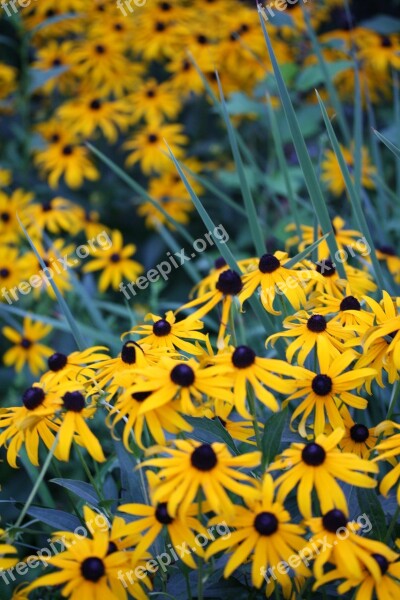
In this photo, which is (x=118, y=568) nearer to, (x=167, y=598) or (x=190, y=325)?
(x=167, y=598)

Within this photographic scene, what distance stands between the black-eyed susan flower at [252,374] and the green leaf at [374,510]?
20 cm

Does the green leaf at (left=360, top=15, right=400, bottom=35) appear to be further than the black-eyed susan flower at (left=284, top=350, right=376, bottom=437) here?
Yes

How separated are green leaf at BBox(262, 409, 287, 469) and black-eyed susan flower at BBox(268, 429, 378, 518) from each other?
0.08m

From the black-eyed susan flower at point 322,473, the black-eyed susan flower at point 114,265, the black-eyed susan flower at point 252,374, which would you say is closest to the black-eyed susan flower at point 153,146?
the black-eyed susan flower at point 114,265

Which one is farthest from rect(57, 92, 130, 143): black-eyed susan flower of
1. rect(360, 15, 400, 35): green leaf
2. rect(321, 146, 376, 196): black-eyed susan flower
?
rect(360, 15, 400, 35): green leaf

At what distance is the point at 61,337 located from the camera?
2.88m

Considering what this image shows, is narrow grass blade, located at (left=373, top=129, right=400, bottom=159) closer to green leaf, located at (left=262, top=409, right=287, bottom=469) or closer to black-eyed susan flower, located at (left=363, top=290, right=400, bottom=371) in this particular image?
black-eyed susan flower, located at (left=363, top=290, right=400, bottom=371)

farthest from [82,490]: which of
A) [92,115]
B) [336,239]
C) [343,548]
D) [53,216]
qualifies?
[92,115]

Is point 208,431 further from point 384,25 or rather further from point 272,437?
point 384,25

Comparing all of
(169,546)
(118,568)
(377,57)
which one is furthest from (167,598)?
(377,57)

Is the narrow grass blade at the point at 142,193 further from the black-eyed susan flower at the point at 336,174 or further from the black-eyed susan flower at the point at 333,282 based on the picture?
the black-eyed susan flower at the point at 336,174

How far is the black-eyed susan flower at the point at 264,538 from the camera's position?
1.07m

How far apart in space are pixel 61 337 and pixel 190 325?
1.53 meters

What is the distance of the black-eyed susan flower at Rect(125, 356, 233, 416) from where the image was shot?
112 cm
